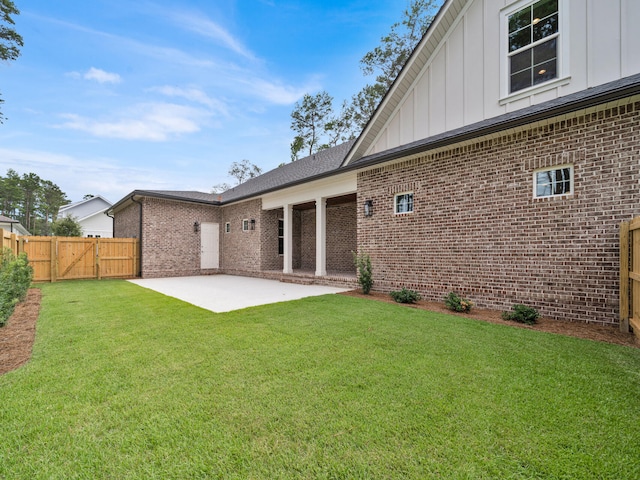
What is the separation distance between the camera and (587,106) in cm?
462

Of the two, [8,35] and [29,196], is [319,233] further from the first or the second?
[29,196]

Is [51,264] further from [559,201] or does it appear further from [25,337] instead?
[559,201]

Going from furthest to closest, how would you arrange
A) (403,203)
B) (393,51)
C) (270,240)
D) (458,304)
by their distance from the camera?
(393,51) < (270,240) < (403,203) < (458,304)

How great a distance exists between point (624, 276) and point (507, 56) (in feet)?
16.4

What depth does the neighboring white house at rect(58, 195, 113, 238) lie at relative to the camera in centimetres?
2667

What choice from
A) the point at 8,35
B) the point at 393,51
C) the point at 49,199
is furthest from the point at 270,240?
the point at 49,199

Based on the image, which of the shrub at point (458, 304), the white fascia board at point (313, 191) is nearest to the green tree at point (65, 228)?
the white fascia board at point (313, 191)

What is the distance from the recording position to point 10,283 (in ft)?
19.0

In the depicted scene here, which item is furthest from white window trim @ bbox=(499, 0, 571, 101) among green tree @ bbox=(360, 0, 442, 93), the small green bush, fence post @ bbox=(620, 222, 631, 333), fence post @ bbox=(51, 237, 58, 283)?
fence post @ bbox=(51, 237, 58, 283)

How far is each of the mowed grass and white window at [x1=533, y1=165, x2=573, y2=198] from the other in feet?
8.71

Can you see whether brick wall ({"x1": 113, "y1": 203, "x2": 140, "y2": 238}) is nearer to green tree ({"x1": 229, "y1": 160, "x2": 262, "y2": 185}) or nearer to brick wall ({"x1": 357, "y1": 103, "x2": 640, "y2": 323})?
brick wall ({"x1": 357, "y1": 103, "x2": 640, "y2": 323})

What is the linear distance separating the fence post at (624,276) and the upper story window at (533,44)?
340 cm

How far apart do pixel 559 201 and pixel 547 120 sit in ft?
4.90

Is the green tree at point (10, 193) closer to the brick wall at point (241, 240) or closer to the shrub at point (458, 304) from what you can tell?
the brick wall at point (241, 240)
